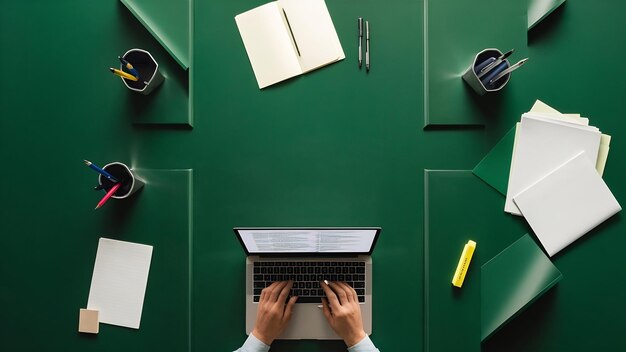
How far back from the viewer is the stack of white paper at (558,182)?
1.32m

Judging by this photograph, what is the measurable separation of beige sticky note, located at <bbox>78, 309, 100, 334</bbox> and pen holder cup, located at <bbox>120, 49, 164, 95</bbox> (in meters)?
0.74

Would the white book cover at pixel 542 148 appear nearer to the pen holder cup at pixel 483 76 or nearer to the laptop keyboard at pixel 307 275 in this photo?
the pen holder cup at pixel 483 76

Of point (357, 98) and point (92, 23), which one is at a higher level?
point (92, 23)

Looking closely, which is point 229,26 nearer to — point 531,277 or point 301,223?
point 301,223

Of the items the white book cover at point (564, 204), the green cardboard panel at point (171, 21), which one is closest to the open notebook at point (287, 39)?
the green cardboard panel at point (171, 21)

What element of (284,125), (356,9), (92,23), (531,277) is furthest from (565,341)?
(92,23)

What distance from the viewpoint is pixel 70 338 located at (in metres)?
1.32

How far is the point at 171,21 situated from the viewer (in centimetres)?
132

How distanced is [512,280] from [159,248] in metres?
1.16

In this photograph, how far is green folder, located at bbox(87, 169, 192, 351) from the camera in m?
1.31

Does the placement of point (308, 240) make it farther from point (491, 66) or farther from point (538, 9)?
point (538, 9)

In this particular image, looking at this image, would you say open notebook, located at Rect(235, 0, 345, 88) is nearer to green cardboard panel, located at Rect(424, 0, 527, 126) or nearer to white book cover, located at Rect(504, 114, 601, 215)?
green cardboard panel, located at Rect(424, 0, 527, 126)

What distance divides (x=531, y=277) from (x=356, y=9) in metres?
1.05

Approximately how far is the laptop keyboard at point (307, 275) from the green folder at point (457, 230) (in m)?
0.25
